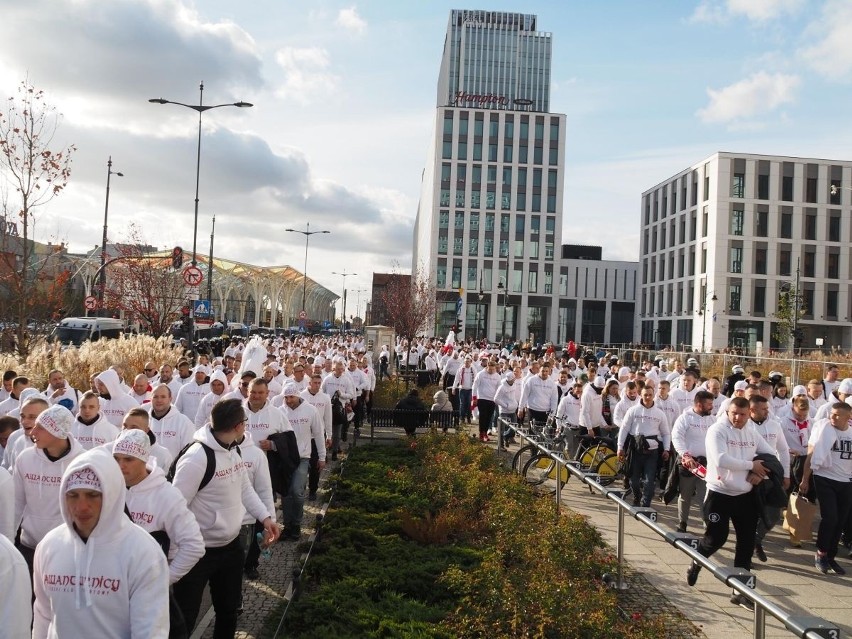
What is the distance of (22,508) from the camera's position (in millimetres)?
5383

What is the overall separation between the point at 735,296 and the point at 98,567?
71064 mm

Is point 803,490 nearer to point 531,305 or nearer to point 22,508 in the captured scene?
point 22,508

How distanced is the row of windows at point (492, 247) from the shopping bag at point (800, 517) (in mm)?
77549

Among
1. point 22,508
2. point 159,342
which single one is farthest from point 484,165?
point 22,508

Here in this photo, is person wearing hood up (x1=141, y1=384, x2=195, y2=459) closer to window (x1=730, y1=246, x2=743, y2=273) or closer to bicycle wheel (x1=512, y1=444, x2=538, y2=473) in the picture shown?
bicycle wheel (x1=512, y1=444, x2=538, y2=473)

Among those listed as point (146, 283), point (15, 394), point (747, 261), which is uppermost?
point (747, 261)

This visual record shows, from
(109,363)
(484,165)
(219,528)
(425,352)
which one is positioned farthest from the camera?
(484,165)

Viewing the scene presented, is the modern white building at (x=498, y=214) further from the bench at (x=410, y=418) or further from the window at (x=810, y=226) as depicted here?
the bench at (x=410, y=418)

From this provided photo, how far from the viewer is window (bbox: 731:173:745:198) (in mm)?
67562

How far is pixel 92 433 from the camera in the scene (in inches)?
279

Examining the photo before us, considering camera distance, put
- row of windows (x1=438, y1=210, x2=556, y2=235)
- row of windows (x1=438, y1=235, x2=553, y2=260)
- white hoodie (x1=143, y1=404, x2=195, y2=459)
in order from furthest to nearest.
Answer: row of windows (x1=438, y1=210, x2=556, y2=235) < row of windows (x1=438, y1=235, x2=553, y2=260) < white hoodie (x1=143, y1=404, x2=195, y2=459)

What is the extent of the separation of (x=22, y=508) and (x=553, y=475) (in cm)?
796

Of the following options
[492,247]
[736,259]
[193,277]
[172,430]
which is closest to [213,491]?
[172,430]

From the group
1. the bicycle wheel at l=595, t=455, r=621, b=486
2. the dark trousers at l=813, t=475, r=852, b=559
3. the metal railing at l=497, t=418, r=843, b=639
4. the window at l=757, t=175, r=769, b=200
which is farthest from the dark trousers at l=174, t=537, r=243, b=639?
the window at l=757, t=175, r=769, b=200
